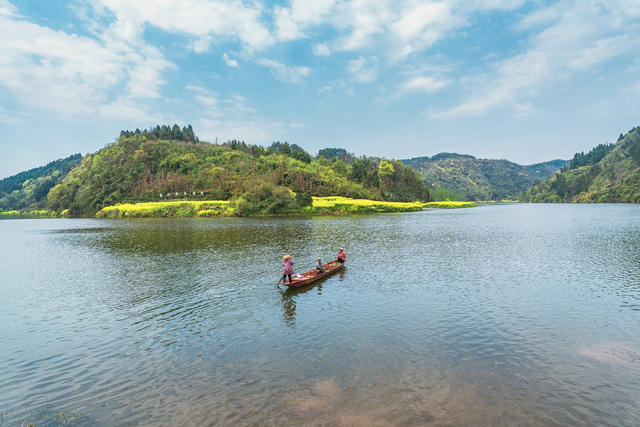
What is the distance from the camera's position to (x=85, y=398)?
14016 millimetres

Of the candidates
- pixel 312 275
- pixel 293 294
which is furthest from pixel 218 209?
pixel 293 294

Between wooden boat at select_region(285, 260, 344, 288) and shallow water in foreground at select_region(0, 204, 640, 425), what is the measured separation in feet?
2.87

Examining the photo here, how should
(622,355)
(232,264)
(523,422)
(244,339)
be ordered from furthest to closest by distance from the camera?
(232,264) → (244,339) → (622,355) → (523,422)

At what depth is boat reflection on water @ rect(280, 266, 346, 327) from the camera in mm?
23922

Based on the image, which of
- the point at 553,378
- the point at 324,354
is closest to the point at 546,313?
the point at 553,378

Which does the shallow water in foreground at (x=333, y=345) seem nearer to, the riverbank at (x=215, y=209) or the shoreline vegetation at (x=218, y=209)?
the shoreline vegetation at (x=218, y=209)

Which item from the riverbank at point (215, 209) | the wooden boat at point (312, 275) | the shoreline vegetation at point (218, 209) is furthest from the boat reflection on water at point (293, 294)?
the riverbank at point (215, 209)

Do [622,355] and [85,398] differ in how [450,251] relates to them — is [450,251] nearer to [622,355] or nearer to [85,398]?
[622,355]

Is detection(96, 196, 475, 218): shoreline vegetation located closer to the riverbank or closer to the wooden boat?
the riverbank

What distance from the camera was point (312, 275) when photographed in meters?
34.1

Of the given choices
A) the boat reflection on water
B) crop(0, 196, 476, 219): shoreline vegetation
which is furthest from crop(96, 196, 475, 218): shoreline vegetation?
the boat reflection on water

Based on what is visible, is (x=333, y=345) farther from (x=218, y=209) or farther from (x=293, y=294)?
(x=218, y=209)

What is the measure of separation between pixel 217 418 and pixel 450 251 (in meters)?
43.8

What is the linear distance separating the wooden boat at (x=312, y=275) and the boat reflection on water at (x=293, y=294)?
44 centimetres
